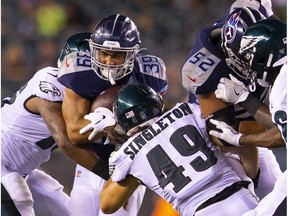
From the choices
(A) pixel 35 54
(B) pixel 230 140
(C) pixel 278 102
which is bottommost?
(A) pixel 35 54

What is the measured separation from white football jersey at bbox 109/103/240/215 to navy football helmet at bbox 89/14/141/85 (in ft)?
2.23

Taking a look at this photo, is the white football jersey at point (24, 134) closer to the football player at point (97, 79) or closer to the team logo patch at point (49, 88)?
the team logo patch at point (49, 88)

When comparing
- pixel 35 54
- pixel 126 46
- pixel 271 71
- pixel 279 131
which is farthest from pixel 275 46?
pixel 35 54

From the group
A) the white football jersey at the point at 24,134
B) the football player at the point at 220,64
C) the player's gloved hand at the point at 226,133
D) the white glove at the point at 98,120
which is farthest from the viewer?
the white football jersey at the point at 24,134

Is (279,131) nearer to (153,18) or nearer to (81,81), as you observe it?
(81,81)

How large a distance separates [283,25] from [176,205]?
940 millimetres

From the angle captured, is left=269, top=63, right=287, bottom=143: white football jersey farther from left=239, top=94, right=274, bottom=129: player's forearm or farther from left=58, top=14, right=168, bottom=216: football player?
→ left=58, top=14, right=168, bottom=216: football player

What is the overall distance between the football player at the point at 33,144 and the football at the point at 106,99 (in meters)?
0.21

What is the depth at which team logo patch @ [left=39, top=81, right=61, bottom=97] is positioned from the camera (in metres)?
4.53

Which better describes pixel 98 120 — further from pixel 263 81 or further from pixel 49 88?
pixel 263 81

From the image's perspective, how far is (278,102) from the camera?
348 cm

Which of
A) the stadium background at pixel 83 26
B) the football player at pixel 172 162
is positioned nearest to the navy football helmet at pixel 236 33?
the football player at pixel 172 162

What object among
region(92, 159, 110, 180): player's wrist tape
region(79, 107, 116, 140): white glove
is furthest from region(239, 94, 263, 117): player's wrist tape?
region(92, 159, 110, 180): player's wrist tape

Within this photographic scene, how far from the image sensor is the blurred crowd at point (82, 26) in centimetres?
808
